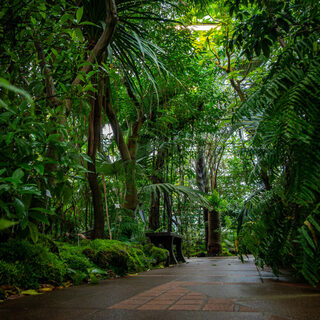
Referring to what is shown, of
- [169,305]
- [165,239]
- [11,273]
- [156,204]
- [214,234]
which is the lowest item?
[169,305]

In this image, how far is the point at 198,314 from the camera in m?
0.95

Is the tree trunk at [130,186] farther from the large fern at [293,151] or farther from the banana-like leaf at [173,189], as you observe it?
the large fern at [293,151]

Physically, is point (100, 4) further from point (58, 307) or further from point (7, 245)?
point (58, 307)

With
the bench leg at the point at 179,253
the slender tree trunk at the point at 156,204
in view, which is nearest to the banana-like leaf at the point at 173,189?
the slender tree trunk at the point at 156,204

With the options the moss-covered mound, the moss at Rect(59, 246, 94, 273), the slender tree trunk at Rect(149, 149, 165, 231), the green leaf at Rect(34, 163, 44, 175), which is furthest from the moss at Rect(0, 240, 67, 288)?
the slender tree trunk at Rect(149, 149, 165, 231)

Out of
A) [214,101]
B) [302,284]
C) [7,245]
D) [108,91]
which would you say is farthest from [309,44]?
[214,101]

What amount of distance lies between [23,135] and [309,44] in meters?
1.31

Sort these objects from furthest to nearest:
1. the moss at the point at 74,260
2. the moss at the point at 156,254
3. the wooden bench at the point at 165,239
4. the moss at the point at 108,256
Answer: the wooden bench at the point at 165,239 < the moss at the point at 156,254 < the moss at the point at 108,256 < the moss at the point at 74,260

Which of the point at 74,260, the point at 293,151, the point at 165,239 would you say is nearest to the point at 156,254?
the point at 165,239

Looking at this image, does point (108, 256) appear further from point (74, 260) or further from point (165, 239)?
point (165, 239)

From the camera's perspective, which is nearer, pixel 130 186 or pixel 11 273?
pixel 11 273

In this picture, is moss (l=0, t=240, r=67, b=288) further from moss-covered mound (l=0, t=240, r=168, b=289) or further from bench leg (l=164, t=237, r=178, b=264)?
bench leg (l=164, t=237, r=178, b=264)

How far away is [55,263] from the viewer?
69.5 inches

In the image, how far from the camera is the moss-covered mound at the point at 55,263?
1.49 metres
